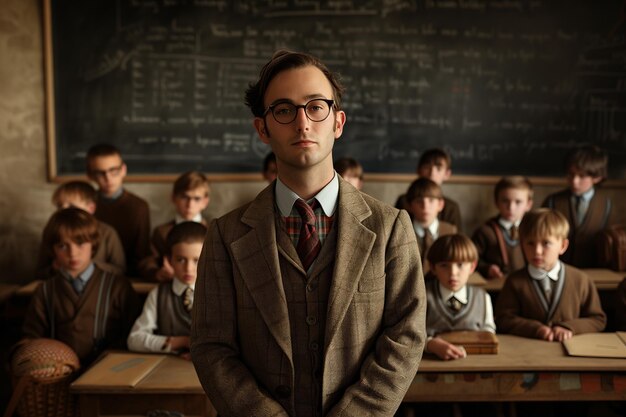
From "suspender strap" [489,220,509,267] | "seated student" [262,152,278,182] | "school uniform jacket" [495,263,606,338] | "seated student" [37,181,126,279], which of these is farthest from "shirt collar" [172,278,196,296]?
"suspender strap" [489,220,509,267]

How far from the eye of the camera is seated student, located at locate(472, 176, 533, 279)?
435 centimetres

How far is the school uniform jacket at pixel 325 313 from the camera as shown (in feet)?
5.17

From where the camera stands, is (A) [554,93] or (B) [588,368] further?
(A) [554,93]

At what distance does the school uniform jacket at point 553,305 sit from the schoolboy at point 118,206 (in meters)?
2.49

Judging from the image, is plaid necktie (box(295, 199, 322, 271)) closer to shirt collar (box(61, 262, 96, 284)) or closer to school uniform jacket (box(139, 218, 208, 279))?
shirt collar (box(61, 262, 96, 284))

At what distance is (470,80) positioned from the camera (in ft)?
18.2

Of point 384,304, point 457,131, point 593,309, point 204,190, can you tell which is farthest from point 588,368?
point 457,131

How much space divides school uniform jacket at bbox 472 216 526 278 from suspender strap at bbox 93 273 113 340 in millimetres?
2178

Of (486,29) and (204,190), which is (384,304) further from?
(486,29)

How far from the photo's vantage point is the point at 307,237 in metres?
1.63

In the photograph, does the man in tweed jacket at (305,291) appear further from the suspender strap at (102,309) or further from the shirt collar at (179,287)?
the suspender strap at (102,309)

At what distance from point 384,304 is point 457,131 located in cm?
412

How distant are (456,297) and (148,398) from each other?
132 cm

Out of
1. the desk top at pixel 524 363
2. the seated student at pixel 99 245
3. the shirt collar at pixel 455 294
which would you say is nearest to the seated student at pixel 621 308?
the desk top at pixel 524 363
